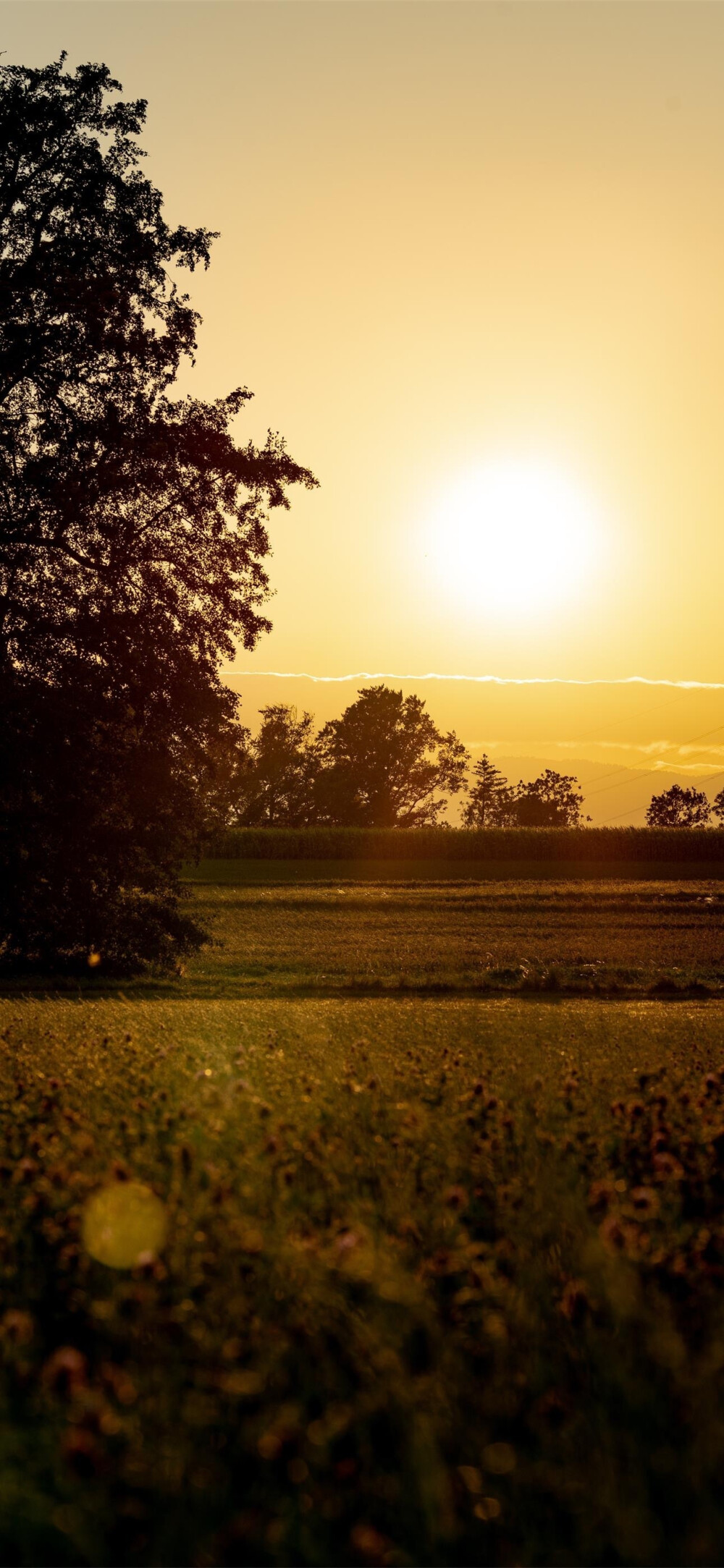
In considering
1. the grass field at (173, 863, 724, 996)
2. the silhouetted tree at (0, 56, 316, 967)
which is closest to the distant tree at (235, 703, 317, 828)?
the grass field at (173, 863, 724, 996)

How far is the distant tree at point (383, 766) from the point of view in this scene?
117 m

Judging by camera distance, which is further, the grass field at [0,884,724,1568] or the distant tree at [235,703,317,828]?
the distant tree at [235,703,317,828]

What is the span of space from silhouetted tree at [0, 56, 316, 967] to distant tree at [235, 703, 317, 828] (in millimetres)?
95581

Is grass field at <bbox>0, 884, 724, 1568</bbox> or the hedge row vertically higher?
the hedge row

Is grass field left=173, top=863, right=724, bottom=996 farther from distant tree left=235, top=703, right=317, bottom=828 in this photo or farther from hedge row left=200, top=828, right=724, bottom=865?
distant tree left=235, top=703, right=317, bottom=828

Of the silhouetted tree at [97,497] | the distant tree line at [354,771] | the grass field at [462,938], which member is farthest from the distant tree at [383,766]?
the silhouetted tree at [97,497]

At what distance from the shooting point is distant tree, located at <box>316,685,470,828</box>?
116625mm

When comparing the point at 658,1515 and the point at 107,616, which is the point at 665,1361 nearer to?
the point at 658,1515

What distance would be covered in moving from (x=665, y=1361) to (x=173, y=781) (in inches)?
879

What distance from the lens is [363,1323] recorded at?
3746 millimetres

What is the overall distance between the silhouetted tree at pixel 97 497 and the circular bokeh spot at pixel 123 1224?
15.7 meters

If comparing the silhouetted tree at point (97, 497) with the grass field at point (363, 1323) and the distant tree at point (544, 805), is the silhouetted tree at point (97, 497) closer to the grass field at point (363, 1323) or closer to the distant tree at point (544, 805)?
the grass field at point (363, 1323)

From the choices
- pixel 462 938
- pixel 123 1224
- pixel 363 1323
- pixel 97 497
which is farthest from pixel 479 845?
pixel 363 1323

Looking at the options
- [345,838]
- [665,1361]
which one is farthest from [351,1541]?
[345,838]
